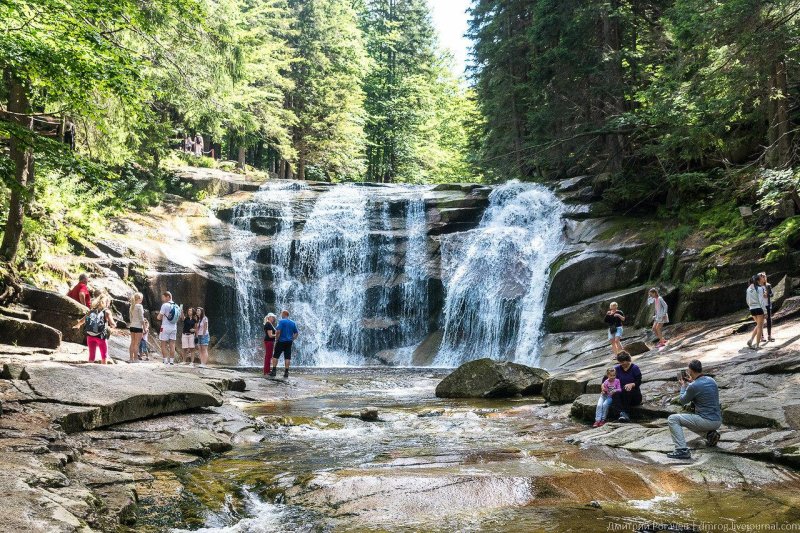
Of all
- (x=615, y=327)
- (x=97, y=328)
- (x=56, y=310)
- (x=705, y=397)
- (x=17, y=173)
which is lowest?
(x=705, y=397)

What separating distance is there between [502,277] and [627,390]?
14215 mm

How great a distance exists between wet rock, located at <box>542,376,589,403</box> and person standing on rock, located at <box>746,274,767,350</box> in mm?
3654

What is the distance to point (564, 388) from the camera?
42.8 feet

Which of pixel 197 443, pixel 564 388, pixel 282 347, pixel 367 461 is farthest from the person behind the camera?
pixel 282 347

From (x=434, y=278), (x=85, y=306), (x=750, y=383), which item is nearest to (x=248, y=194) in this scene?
(x=434, y=278)

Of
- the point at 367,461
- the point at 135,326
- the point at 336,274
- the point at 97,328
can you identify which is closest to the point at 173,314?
the point at 135,326

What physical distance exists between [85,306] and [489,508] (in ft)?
44.3

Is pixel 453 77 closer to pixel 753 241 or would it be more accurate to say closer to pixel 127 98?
pixel 753 241

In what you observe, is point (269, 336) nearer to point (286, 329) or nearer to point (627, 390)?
point (286, 329)

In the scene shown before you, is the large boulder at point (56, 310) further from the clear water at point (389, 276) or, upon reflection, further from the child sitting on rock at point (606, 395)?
the child sitting on rock at point (606, 395)

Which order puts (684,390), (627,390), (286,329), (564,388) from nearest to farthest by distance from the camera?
(684,390) < (627,390) < (564,388) < (286,329)

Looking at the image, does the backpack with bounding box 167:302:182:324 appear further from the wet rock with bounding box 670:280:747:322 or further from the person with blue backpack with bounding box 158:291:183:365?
the wet rock with bounding box 670:280:747:322

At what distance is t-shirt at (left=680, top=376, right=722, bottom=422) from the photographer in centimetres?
830

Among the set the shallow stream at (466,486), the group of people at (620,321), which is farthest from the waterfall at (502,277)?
the shallow stream at (466,486)
